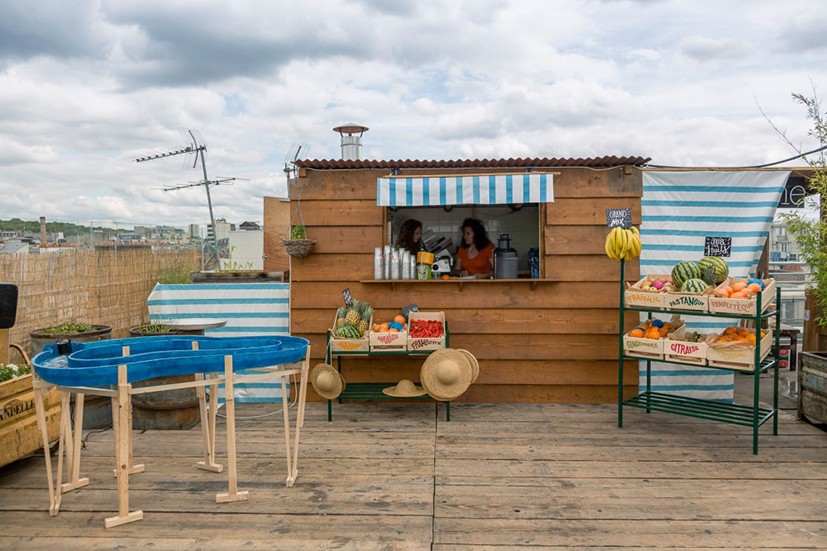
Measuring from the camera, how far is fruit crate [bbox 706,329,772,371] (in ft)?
15.5

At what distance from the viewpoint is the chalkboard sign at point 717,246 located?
6.06m

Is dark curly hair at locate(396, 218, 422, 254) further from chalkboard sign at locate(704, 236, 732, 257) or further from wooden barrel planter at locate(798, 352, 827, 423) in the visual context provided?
wooden barrel planter at locate(798, 352, 827, 423)

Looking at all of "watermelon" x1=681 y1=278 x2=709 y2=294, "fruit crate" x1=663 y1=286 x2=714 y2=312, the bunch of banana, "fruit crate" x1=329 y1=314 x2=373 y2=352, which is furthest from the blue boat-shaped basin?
"watermelon" x1=681 y1=278 x2=709 y2=294

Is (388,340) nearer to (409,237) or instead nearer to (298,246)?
(298,246)

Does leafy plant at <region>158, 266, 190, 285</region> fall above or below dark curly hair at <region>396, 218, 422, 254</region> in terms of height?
below

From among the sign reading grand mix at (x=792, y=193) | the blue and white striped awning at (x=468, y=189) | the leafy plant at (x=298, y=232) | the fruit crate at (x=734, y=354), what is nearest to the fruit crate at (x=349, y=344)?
the leafy plant at (x=298, y=232)

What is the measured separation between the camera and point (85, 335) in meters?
5.54

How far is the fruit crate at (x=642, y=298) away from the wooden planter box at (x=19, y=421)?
14.9 ft

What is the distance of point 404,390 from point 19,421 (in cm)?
293

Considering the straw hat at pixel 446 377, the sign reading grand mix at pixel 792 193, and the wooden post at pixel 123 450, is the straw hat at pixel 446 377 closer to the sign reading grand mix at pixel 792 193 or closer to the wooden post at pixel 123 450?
the wooden post at pixel 123 450

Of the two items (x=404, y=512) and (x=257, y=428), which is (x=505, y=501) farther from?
(x=257, y=428)

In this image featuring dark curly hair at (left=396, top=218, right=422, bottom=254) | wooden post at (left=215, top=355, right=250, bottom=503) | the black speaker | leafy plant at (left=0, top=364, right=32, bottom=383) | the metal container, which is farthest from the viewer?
dark curly hair at (left=396, top=218, right=422, bottom=254)

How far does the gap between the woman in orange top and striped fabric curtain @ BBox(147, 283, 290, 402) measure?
6.79ft

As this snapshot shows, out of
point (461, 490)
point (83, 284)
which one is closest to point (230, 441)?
point (461, 490)
